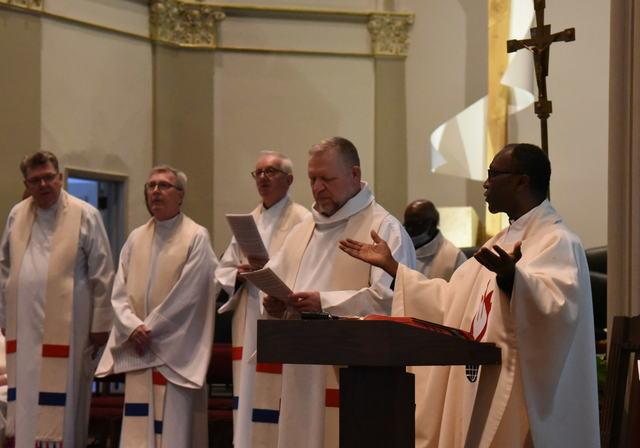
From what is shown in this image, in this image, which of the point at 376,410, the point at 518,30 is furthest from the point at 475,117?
the point at 376,410

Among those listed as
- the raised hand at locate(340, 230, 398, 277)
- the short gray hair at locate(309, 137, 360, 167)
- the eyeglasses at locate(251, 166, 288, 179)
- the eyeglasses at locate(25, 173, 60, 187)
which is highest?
the short gray hair at locate(309, 137, 360, 167)

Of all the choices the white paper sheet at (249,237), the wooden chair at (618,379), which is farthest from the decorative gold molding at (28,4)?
the wooden chair at (618,379)

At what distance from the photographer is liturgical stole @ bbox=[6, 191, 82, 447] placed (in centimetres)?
729

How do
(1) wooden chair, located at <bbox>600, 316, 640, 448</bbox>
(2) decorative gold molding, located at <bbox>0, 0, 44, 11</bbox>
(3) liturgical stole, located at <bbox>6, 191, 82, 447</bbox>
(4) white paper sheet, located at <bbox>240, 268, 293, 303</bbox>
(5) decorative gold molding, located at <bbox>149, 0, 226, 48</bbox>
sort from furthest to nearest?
(5) decorative gold molding, located at <bbox>149, 0, 226, 48</bbox> → (2) decorative gold molding, located at <bbox>0, 0, 44, 11</bbox> → (3) liturgical stole, located at <bbox>6, 191, 82, 447</bbox> → (4) white paper sheet, located at <bbox>240, 268, 293, 303</bbox> → (1) wooden chair, located at <bbox>600, 316, 640, 448</bbox>

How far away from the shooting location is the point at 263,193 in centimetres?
738

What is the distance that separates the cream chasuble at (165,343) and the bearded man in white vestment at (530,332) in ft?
10.9

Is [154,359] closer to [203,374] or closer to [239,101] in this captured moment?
[203,374]

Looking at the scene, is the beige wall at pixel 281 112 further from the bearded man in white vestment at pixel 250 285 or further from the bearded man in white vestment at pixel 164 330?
the bearded man in white vestment at pixel 250 285

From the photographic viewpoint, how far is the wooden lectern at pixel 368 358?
3381 mm

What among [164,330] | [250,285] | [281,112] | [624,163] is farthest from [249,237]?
[281,112]

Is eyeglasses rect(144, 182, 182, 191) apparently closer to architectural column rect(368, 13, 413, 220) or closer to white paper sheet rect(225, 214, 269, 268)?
white paper sheet rect(225, 214, 269, 268)

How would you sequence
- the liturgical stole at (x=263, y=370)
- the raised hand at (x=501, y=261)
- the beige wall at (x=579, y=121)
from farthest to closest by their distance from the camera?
the beige wall at (x=579, y=121)
the liturgical stole at (x=263, y=370)
the raised hand at (x=501, y=261)

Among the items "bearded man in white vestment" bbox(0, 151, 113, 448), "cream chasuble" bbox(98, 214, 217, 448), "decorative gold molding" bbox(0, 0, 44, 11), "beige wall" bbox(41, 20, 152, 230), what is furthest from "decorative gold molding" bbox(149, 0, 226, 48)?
"cream chasuble" bbox(98, 214, 217, 448)

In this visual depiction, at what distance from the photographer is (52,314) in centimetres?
742
